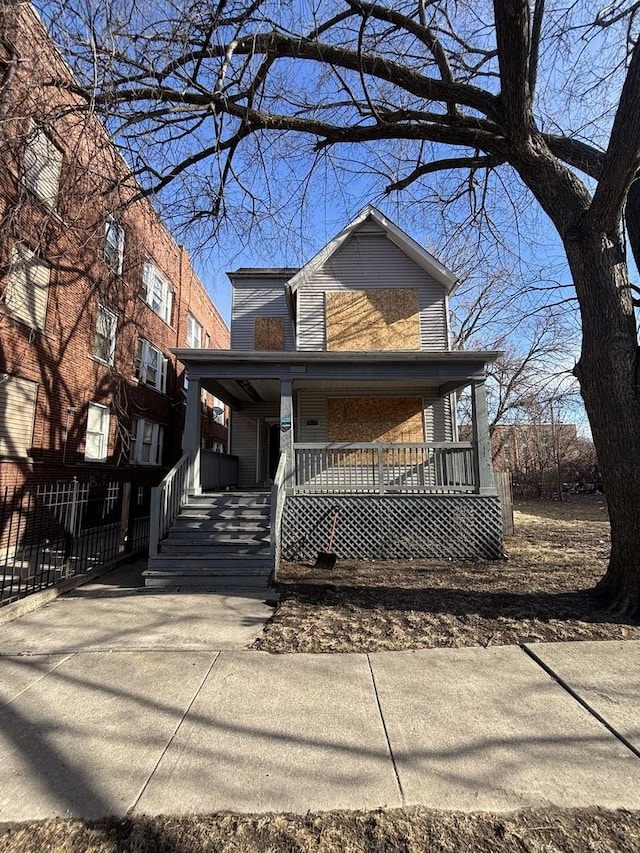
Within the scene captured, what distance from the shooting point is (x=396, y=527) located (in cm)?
891

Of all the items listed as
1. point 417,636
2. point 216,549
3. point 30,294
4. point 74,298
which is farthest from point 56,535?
point 417,636

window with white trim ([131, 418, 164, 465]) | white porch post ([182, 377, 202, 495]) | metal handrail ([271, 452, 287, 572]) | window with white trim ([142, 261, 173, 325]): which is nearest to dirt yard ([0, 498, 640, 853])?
metal handrail ([271, 452, 287, 572])

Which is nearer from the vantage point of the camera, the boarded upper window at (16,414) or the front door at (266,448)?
the boarded upper window at (16,414)

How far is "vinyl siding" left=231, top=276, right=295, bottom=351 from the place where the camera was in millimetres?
15508

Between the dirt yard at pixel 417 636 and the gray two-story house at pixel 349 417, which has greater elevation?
the gray two-story house at pixel 349 417

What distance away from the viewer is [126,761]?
2.63m

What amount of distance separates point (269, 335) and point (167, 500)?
8936 millimetres

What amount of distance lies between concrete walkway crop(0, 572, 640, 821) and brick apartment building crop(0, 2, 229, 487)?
4.50 m

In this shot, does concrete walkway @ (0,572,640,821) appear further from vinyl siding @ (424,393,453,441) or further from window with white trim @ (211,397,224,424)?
window with white trim @ (211,397,224,424)

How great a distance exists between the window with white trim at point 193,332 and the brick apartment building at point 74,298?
0.30 feet

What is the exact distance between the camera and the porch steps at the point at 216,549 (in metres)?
6.75

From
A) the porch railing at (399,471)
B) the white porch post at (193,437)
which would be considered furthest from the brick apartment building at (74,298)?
the porch railing at (399,471)

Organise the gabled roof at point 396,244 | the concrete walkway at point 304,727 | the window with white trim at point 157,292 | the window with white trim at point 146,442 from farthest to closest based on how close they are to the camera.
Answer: the window with white trim at point 157,292
the window with white trim at point 146,442
the gabled roof at point 396,244
the concrete walkway at point 304,727

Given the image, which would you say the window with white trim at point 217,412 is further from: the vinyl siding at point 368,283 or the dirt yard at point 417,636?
the dirt yard at point 417,636
